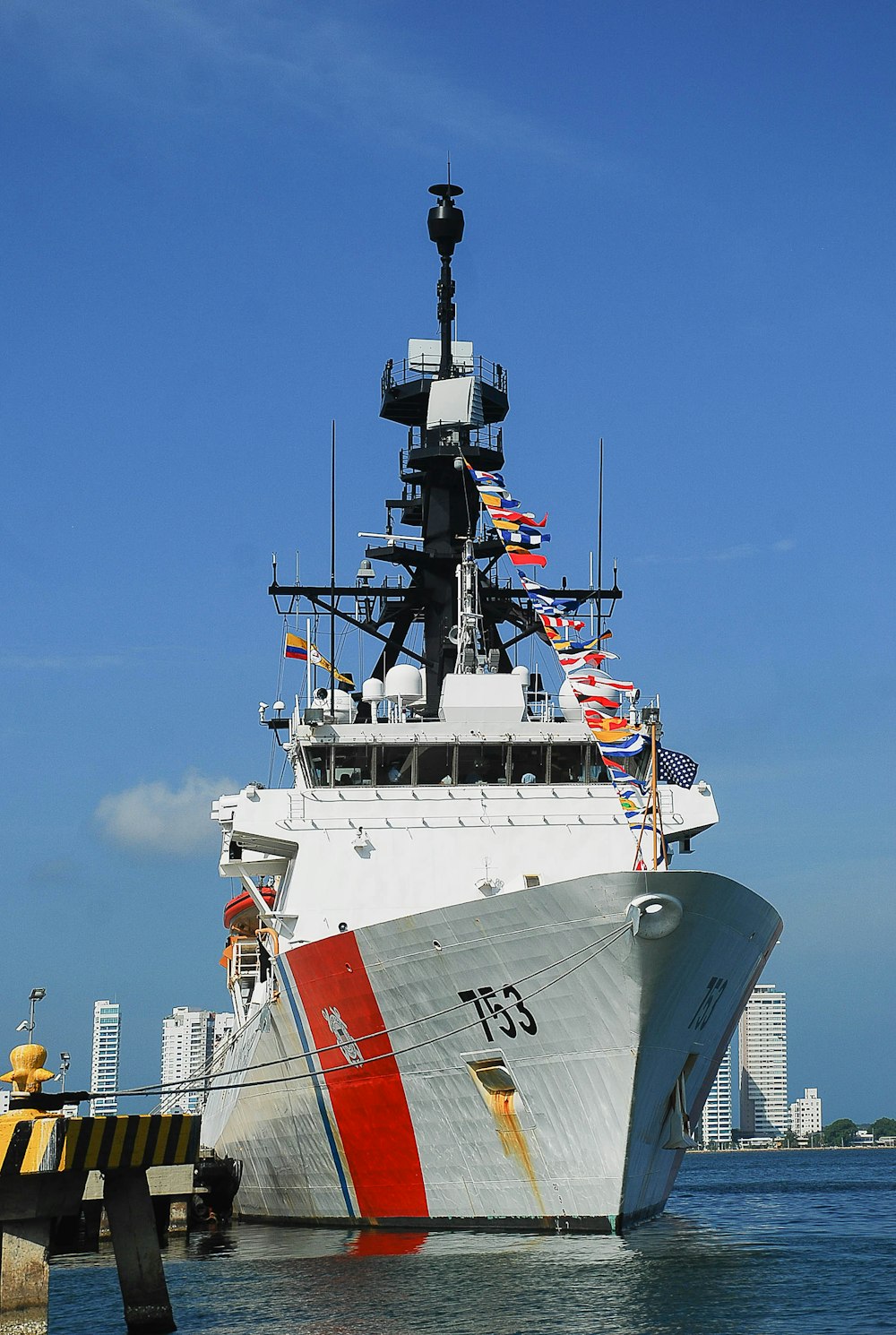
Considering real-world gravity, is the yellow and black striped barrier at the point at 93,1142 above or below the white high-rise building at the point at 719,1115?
above

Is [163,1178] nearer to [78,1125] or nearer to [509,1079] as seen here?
[509,1079]

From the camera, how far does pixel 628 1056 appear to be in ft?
58.0

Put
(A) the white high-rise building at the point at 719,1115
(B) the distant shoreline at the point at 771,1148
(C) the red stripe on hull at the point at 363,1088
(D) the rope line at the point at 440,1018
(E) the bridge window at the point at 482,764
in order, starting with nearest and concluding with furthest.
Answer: (D) the rope line at the point at 440,1018 → (C) the red stripe on hull at the point at 363,1088 → (E) the bridge window at the point at 482,764 → (B) the distant shoreline at the point at 771,1148 → (A) the white high-rise building at the point at 719,1115

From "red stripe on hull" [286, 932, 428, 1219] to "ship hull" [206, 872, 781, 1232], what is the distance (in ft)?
0.10

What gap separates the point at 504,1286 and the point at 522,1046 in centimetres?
→ 292

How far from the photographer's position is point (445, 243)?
32125mm

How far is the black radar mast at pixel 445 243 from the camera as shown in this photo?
105 feet

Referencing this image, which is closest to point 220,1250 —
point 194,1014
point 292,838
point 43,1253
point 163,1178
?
point 163,1178

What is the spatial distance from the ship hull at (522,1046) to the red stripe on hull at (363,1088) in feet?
0.10

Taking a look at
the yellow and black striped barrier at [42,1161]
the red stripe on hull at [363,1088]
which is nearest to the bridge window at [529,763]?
the red stripe on hull at [363,1088]

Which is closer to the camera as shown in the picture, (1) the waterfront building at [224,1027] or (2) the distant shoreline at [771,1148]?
(1) the waterfront building at [224,1027]

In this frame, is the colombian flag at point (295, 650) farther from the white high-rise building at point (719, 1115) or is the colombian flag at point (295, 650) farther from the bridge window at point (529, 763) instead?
the white high-rise building at point (719, 1115)

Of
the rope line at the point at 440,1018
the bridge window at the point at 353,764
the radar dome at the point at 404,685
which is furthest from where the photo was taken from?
the radar dome at the point at 404,685

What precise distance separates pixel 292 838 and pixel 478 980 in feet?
16.3
